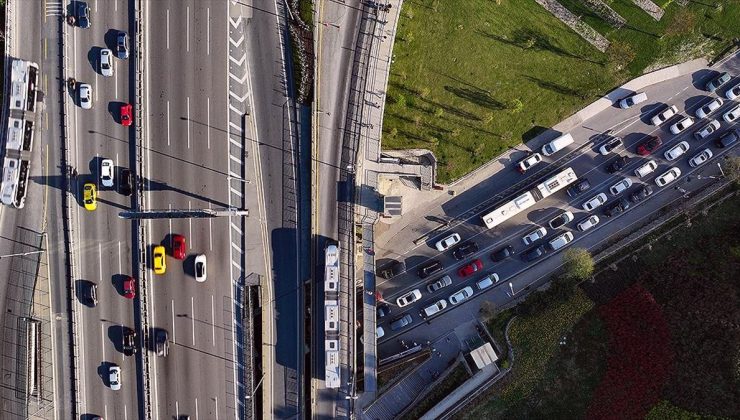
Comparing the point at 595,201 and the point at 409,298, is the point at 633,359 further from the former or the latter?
the point at 409,298

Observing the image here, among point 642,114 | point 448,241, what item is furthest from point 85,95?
point 642,114

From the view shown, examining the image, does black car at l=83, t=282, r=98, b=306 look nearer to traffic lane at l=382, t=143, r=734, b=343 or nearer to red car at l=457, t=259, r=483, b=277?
traffic lane at l=382, t=143, r=734, b=343

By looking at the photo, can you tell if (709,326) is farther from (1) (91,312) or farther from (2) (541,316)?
(1) (91,312)

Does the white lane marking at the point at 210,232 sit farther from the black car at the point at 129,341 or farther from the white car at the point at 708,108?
the white car at the point at 708,108

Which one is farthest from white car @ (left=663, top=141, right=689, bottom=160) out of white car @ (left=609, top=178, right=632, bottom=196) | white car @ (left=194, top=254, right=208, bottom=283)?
white car @ (left=194, top=254, right=208, bottom=283)

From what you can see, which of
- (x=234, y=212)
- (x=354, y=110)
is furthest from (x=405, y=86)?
(x=234, y=212)

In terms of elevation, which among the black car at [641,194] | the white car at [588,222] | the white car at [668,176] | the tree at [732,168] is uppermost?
the white car at [668,176]

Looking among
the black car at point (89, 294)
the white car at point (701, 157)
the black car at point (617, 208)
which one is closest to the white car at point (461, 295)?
the black car at point (617, 208)
